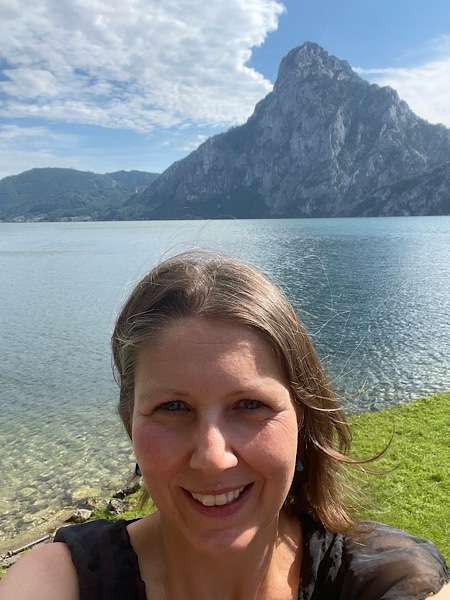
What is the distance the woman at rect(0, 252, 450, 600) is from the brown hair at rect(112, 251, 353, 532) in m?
0.01

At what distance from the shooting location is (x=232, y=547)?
2.02 meters

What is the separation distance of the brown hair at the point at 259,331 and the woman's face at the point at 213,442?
0.69 feet

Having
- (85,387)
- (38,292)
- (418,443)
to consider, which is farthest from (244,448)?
(38,292)

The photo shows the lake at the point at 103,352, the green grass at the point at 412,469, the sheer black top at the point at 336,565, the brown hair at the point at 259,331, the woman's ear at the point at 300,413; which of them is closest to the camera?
the sheer black top at the point at 336,565

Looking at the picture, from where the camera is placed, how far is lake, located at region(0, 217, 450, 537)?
1389 centimetres

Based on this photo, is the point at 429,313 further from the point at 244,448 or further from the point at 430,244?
the point at 430,244

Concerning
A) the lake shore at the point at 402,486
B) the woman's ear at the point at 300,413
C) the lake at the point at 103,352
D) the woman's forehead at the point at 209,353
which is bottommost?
the lake at the point at 103,352

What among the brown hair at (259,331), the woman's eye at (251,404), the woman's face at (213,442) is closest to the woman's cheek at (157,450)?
the woman's face at (213,442)

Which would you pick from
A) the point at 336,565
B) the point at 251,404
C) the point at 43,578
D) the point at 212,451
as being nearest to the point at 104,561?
the point at 43,578

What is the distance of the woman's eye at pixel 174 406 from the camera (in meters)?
2.07

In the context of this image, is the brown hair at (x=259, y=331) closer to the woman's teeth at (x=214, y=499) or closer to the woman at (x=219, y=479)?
the woman at (x=219, y=479)

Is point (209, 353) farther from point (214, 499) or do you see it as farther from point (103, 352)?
point (103, 352)

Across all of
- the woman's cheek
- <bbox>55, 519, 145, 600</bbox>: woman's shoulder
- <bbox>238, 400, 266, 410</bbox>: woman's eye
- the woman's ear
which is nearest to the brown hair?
the woman's ear

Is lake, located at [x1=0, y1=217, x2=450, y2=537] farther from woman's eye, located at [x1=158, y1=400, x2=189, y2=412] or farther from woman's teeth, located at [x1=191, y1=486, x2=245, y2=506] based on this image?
woman's teeth, located at [x1=191, y1=486, x2=245, y2=506]
